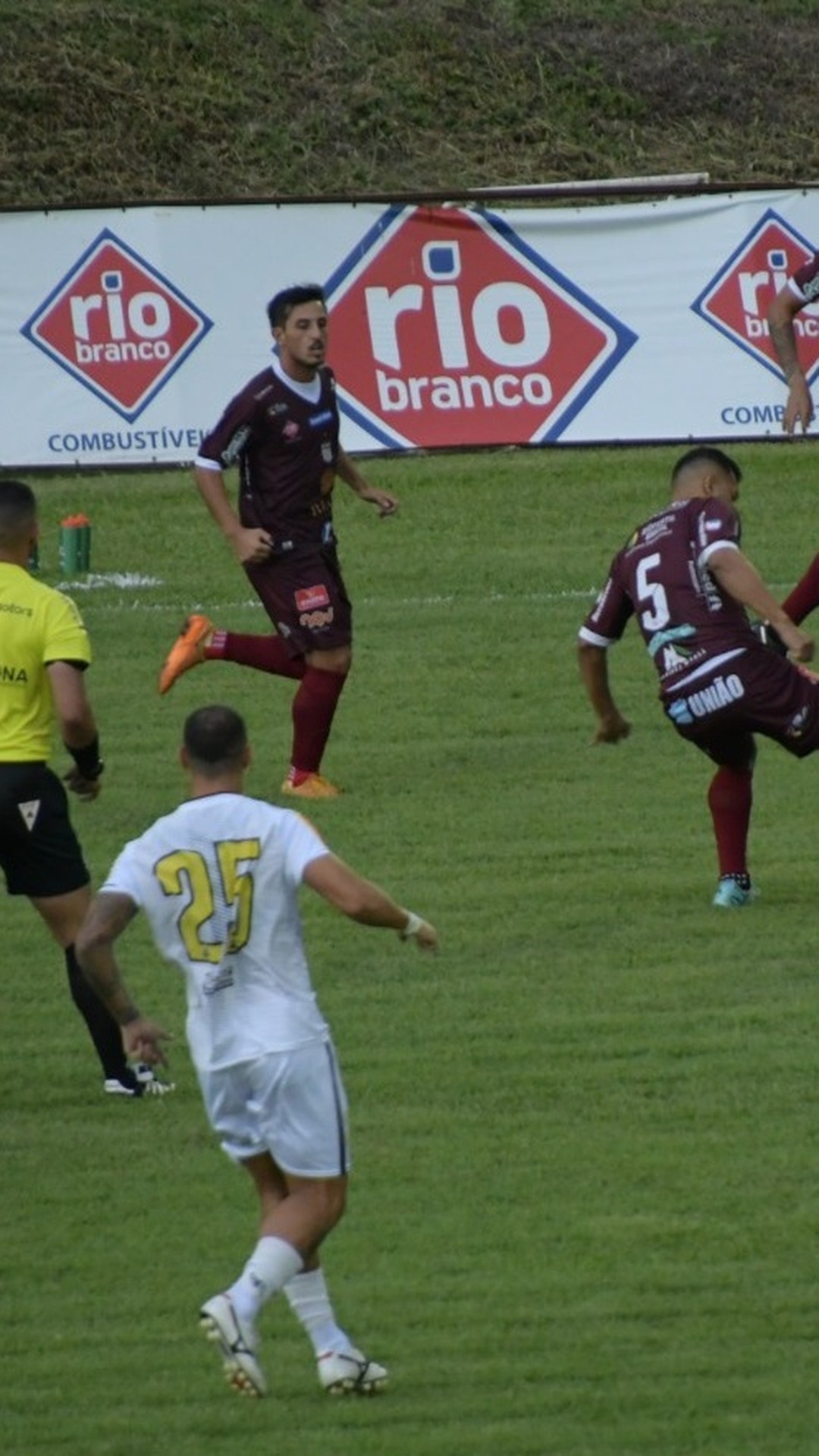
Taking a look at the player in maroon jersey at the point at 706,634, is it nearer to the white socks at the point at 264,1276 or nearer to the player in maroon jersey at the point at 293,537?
the player in maroon jersey at the point at 293,537

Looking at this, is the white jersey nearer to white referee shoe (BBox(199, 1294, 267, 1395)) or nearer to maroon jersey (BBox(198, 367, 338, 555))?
white referee shoe (BBox(199, 1294, 267, 1395))

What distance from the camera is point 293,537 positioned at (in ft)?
42.9


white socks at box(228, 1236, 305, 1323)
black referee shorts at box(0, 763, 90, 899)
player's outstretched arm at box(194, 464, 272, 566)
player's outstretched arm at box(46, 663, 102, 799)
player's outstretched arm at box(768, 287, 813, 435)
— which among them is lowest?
player's outstretched arm at box(194, 464, 272, 566)

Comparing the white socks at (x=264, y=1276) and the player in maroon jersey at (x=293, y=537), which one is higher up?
the white socks at (x=264, y=1276)

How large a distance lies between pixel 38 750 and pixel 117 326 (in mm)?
11313

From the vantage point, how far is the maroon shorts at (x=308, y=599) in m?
13.0

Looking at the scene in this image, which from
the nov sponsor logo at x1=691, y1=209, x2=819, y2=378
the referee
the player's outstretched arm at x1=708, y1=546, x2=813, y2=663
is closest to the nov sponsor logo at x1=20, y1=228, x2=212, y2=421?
the nov sponsor logo at x1=691, y1=209, x2=819, y2=378

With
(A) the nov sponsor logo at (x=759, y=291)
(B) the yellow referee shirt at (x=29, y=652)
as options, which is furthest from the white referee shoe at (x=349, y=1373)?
(A) the nov sponsor logo at (x=759, y=291)

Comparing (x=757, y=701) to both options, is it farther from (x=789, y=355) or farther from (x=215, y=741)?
(x=215, y=741)

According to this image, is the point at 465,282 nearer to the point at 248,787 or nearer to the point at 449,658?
the point at 449,658

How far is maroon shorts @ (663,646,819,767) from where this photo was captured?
10.4 m

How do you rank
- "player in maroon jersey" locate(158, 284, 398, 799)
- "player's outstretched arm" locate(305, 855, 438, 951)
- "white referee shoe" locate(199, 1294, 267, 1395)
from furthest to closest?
"player in maroon jersey" locate(158, 284, 398, 799)
"player's outstretched arm" locate(305, 855, 438, 951)
"white referee shoe" locate(199, 1294, 267, 1395)

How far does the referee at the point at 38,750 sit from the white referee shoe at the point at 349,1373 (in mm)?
2428

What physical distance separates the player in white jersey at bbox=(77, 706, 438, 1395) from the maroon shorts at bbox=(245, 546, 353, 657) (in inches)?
260
